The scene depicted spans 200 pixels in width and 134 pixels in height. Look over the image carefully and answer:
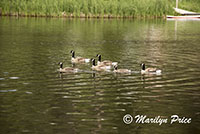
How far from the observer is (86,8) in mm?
101000

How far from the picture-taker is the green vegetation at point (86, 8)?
96.8 m

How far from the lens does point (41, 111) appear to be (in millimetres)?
20953

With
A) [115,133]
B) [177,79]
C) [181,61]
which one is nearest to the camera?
[115,133]

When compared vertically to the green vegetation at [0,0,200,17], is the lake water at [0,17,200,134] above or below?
below

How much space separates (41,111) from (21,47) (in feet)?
81.4

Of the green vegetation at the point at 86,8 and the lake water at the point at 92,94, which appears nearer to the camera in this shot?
the lake water at the point at 92,94

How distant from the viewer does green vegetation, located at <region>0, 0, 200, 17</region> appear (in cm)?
9675

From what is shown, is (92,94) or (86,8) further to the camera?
(86,8)

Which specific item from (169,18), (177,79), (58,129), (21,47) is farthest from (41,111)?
(169,18)

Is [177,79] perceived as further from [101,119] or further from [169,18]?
[169,18]

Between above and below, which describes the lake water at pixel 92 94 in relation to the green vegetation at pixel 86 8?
below

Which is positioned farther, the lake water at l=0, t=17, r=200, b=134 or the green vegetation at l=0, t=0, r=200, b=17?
the green vegetation at l=0, t=0, r=200, b=17

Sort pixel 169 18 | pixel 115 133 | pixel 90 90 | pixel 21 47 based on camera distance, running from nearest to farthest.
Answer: pixel 115 133, pixel 90 90, pixel 21 47, pixel 169 18

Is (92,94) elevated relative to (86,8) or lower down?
lower down
